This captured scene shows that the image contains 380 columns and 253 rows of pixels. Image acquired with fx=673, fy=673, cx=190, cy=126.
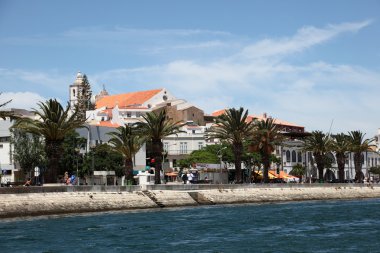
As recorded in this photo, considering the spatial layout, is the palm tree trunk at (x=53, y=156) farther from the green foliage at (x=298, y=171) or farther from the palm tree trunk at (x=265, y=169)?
the green foliage at (x=298, y=171)

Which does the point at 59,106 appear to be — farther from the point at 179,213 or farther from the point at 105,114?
the point at 105,114

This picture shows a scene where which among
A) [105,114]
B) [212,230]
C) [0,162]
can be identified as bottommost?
[212,230]

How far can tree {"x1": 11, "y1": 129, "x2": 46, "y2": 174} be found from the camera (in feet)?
295

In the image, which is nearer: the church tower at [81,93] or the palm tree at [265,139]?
the palm tree at [265,139]

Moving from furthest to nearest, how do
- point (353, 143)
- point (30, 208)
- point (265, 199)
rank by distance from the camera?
1. point (353, 143)
2. point (265, 199)
3. point (30, 208)

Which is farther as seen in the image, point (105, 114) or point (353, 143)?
point (105, 114)

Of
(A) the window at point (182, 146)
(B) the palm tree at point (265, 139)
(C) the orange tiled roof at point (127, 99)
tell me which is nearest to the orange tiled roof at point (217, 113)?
(C) the orange tiled roof at point (127, 99)

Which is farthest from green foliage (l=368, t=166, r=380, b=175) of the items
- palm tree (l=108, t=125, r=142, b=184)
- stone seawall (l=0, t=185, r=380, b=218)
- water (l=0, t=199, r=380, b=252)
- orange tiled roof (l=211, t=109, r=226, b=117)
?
water (l=0, t=199, r=380, b=252)

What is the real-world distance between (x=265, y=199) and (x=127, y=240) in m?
46.4

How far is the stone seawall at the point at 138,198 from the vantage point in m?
51.5

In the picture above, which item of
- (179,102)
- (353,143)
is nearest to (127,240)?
(353,143)

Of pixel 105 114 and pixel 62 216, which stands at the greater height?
pixel 105 114

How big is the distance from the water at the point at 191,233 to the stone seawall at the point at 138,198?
7.54ft

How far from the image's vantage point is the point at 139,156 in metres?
112
